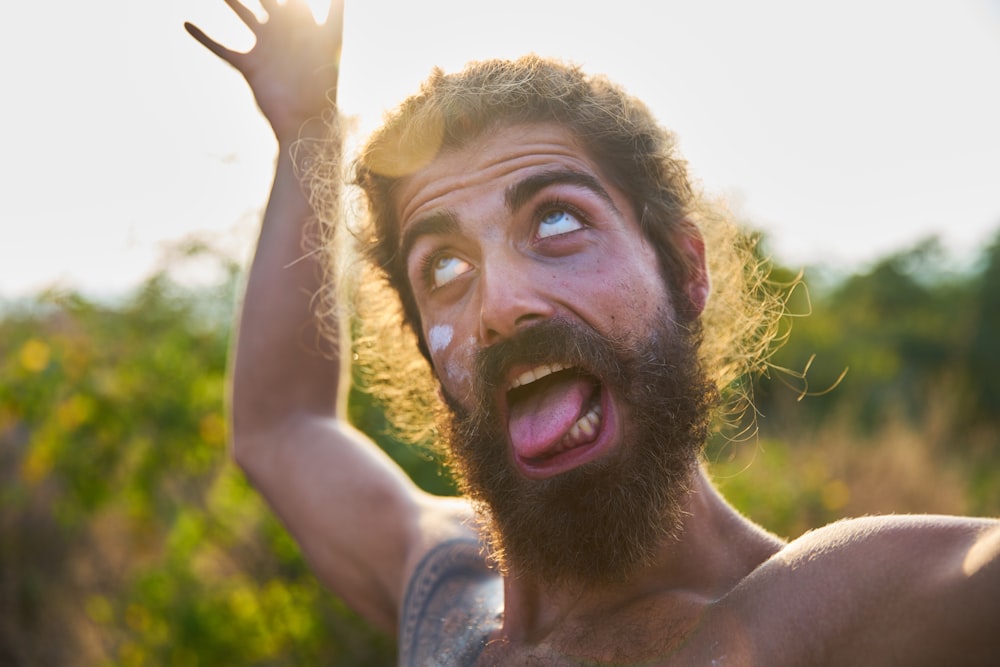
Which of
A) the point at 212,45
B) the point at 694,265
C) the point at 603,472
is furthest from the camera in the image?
the point at 212,45

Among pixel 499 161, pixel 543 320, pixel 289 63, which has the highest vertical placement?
pixel 289 63

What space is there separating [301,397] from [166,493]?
11.7ft

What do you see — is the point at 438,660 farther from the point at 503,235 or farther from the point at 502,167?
the point at 502,167

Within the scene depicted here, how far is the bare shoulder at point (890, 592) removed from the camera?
1373 mm

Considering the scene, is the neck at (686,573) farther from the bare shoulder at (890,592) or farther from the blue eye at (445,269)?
the blue eye at (445,269)

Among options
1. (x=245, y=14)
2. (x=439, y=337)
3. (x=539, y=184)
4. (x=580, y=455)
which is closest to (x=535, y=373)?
(x=580, y=455)

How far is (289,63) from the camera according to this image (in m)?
2.74

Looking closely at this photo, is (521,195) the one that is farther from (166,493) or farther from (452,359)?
(166,493)

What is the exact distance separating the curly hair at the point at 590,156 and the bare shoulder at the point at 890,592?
80 cm

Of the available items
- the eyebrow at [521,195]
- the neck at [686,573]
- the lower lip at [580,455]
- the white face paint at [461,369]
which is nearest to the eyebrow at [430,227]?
the eyebrow at [521,195]

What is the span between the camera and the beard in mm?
1903

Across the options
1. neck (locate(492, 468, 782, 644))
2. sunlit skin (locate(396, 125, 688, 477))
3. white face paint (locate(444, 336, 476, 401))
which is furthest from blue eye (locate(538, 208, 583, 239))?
neck (locate(492, 468, 782, 644))

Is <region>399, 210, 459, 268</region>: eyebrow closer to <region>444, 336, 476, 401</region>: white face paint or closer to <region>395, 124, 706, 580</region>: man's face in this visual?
<region>395, 124, 706, 580</region>: man's face

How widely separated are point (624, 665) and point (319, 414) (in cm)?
146
